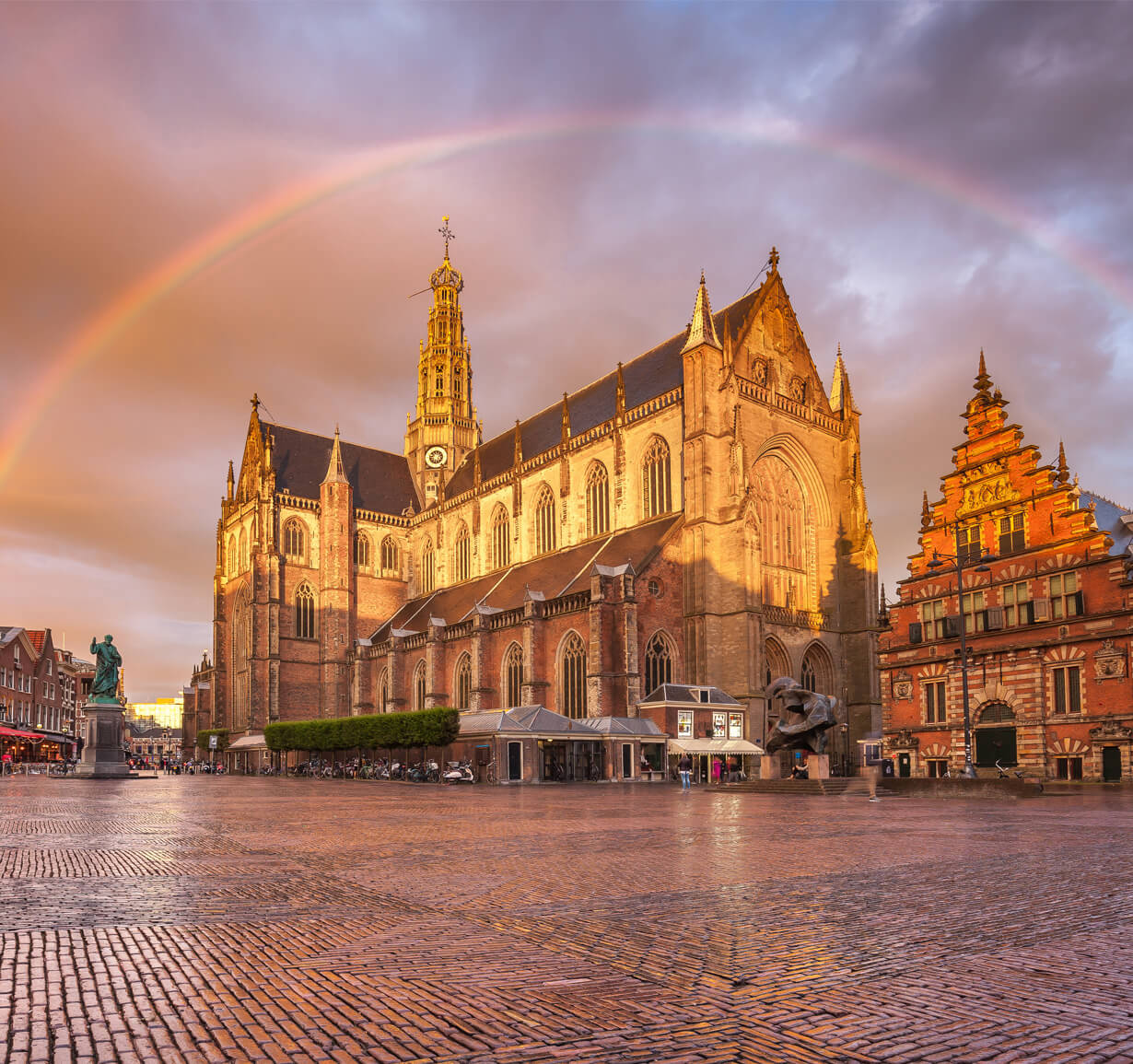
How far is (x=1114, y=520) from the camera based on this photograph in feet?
121

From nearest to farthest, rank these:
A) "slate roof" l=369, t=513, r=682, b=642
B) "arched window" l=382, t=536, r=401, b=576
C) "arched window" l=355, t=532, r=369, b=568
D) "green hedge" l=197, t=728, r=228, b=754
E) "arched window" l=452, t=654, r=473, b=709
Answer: "slate roof" l=369, t=513, r=682, b=642, "arched window" l=452, t=654, r=473, b=709, "green hedge" l=197, t=728, r=228, b=754, "arched window" l=355, t=532, r=369, b=568, "arched window" l=382, t=536, r=401, b=576

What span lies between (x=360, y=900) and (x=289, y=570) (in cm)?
6545

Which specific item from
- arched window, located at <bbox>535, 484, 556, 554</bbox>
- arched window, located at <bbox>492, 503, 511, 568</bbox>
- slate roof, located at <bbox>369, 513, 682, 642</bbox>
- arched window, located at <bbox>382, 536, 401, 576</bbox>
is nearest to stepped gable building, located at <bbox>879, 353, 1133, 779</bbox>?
slate roof, located at <bbox>369, 513, 682, 642</bbox>

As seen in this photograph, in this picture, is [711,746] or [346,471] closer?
[711,746]

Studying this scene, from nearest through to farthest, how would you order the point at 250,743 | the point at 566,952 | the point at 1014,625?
1. the point at 566,952
2. the point at 1014,625
3. the point at 250,743

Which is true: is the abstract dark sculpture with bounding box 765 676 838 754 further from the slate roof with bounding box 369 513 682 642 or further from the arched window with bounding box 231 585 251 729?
the arched window with bounding box 231 585 251 729

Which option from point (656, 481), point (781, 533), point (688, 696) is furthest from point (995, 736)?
point (656, 481)

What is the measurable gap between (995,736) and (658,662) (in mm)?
16274

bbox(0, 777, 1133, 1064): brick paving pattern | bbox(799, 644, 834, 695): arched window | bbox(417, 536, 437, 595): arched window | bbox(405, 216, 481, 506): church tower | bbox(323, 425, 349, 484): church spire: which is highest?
bbox(405, 216, 481, 506): church tower

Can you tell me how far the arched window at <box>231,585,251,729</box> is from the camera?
72.1 metres

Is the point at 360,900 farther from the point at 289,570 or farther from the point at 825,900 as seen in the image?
the point at 289,570

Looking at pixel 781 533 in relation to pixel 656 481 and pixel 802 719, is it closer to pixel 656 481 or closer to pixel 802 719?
pixel 656 481

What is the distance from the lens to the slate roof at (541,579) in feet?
165

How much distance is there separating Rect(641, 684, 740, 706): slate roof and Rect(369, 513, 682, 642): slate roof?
5638mm
